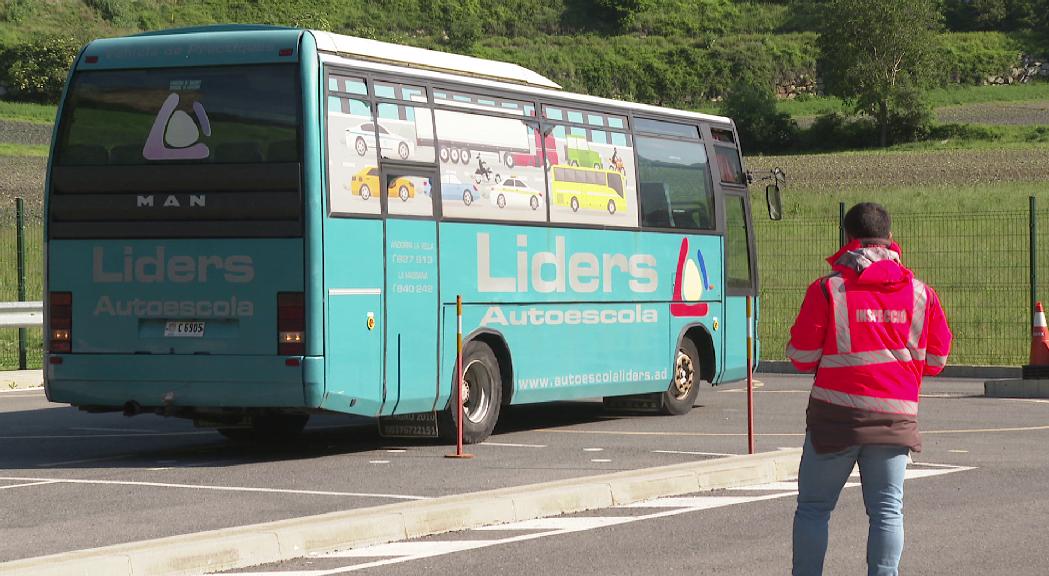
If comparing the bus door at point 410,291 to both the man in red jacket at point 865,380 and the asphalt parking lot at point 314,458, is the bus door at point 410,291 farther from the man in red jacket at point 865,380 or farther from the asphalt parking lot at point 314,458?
the man in red jacket at point 865,380

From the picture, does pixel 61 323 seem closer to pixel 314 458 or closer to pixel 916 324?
pixel 314 458

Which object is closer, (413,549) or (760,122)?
(413,549)

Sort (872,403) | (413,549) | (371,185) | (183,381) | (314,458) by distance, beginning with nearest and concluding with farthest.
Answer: (872,403) < (413,549) < (183,381) < (371,185) < (314,458)

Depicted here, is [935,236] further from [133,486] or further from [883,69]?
[883,69]

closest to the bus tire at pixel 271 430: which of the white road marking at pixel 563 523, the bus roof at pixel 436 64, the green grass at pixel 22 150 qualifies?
the bus roof at pixel 436 64

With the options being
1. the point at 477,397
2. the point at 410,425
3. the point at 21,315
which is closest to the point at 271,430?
the point at 410,425

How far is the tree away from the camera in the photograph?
114050 mm

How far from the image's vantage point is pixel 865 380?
7.57m

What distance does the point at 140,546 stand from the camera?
29.0 ft

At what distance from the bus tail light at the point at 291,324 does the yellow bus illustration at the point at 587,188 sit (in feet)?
12.3

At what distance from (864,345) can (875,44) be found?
384ft

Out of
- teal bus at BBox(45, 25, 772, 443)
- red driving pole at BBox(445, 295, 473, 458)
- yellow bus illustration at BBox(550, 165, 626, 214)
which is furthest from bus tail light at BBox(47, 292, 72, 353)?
yellow bus illustration at BBox(550, 165, 626, 214)

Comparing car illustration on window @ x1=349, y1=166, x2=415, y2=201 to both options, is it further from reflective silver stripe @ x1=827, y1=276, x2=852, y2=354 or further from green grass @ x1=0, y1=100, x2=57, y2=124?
green grass @ x1=0, y1=100, x2=57, y2=124

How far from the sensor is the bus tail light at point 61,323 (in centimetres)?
1447
